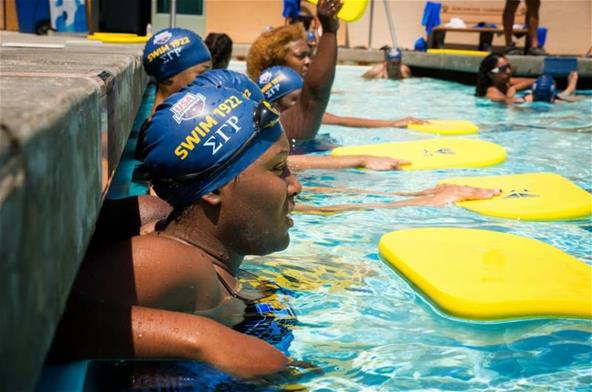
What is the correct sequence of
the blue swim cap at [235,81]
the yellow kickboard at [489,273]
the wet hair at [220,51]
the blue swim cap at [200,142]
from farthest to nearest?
the wet hair at [220,51], the yellow kickboard at [489,273], the blue swim cap at [235,81], the blue swim cap at [200,142]

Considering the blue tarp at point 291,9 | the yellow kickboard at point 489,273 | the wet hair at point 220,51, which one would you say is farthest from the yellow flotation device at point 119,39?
the yellow kickboard at point 489,273

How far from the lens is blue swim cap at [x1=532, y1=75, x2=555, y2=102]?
11.8m

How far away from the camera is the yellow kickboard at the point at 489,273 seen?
3086mm

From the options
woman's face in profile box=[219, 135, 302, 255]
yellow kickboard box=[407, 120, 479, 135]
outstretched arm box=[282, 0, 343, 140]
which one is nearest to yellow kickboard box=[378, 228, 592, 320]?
woman's face in profile box=[219, 135, 302, 255]

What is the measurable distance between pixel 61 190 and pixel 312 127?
18.0 feet

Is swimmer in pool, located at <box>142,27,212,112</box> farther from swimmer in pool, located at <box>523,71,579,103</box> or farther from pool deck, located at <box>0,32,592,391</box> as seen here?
swimmer in pool, located at <box>523,71,579,103</box>

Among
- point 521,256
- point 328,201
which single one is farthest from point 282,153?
point 328,201

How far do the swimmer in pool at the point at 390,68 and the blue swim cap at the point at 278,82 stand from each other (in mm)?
9664

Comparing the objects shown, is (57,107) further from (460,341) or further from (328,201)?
(328,201)

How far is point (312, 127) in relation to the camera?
678 cm

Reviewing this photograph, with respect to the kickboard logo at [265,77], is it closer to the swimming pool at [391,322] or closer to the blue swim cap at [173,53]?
the swimming pool at [391,322]

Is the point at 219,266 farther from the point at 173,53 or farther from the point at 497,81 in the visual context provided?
the point at 497,81

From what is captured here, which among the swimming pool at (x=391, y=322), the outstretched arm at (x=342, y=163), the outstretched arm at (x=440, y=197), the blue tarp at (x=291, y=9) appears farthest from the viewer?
the blue tarp at (x=291, y=9)

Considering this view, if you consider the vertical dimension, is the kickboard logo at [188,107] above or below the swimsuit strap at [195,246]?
above
